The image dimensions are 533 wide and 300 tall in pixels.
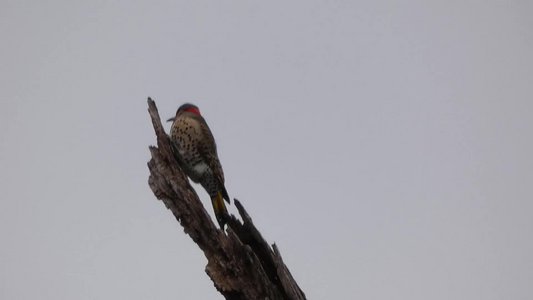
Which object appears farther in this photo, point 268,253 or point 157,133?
point 157,133

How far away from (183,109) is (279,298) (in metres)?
4.61

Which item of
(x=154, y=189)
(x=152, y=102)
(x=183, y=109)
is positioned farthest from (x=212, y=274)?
(x=183, y=109)

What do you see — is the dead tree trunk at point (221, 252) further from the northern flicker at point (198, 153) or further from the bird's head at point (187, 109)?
the bird's head at point (187, 109)

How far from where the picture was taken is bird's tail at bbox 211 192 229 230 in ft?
22.9

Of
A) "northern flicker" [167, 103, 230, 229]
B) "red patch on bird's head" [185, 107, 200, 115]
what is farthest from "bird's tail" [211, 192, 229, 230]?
"red patch on bird's head" [185, 107, 200, 115]

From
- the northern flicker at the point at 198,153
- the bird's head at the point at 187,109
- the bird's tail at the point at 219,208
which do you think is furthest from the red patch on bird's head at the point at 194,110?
the bird's tail at the point at 219,208

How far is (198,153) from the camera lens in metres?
8.29

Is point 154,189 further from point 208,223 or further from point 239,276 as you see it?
point 239,276

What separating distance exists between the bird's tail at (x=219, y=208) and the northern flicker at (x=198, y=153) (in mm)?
191

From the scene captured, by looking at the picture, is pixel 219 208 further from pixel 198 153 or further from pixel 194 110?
pixel 194 110

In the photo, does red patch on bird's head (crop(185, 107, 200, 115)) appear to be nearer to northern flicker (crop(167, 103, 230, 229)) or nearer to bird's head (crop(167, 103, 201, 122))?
bird's head (crop(167, 103, 201, 122))

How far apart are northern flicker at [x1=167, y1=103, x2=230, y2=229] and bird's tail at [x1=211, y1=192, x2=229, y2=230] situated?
191 millimetres

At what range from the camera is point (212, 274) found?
210 inches

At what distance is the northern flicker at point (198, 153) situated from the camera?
816 cm
